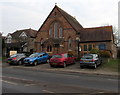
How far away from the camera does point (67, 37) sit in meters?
31.9

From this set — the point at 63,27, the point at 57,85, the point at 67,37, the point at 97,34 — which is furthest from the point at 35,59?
the point at 97,34

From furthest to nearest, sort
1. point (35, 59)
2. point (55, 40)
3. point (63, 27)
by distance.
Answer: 1. point (63, 27)
2. point (55, 40)
3. point (35, 59)

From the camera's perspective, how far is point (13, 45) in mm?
45406

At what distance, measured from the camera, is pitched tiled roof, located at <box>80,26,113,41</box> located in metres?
28.8

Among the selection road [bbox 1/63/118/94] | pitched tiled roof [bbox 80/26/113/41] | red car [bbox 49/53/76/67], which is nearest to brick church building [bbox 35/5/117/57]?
pitched tiled roof [bbox 80/26/113/41]

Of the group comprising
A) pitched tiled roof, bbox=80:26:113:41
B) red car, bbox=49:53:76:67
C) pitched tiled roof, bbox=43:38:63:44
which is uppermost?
pitched tiled roof, bbox=80:26:113:41

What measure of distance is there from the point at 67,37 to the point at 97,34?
6316 millimetres

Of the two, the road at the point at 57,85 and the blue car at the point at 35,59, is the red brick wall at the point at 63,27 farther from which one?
the road at the point at 57,85

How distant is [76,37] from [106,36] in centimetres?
598

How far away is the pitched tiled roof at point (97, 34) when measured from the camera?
94.6ft

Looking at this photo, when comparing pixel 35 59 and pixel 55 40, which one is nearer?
pixel 35 59

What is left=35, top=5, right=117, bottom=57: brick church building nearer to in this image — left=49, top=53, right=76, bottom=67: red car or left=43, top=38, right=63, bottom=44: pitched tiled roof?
left=43, top=38, right=63, bottom=44: pitched tiled roof

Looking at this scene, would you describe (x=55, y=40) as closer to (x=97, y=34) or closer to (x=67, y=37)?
(x=67, y=37)

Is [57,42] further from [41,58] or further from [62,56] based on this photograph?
[62,56]
